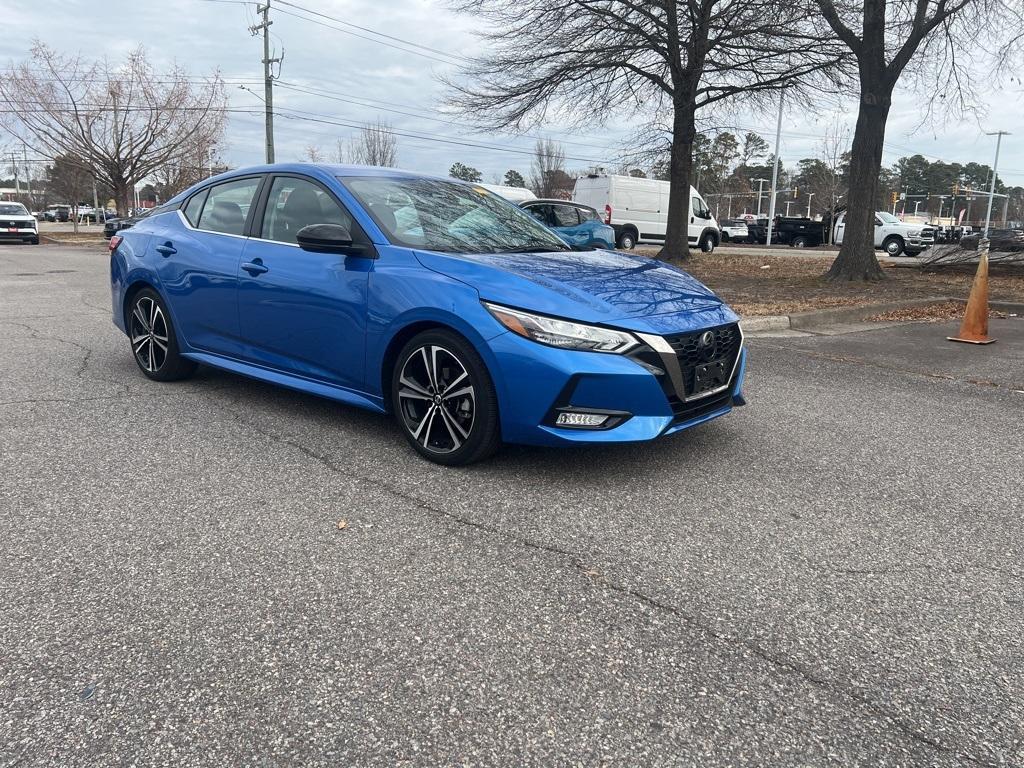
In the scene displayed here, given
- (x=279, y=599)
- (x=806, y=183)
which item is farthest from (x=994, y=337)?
(x=806, y=183)

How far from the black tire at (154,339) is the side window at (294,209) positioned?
50.5 inches

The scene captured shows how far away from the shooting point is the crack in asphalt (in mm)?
2027

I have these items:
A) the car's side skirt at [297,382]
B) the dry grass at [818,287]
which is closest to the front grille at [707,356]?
the car's side skirt at [297,382]

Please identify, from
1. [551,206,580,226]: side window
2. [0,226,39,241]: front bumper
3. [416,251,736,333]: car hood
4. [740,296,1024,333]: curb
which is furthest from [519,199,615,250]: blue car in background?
[0,226,39,241]: front bumper

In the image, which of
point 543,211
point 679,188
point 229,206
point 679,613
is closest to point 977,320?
point 679,613

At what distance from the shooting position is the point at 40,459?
13.2 feet

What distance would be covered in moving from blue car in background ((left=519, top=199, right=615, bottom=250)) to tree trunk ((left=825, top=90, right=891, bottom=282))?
17.5 ft

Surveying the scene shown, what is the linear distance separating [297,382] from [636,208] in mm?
24945

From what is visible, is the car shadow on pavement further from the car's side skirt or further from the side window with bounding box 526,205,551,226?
the side window with bounding box 526,205,551,226

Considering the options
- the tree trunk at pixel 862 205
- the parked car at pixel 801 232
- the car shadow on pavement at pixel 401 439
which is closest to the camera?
the car shadow on pavement at pixel 401 439

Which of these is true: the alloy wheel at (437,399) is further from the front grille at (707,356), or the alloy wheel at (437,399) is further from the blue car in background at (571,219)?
the blue car in background at (571,219)

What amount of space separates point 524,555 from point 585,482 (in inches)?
34.6

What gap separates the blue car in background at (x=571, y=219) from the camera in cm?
1789

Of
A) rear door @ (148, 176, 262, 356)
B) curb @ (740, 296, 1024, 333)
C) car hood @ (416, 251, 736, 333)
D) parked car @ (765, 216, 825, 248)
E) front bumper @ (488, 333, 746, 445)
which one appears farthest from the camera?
parked car @ (765, 216, 825, 248)
